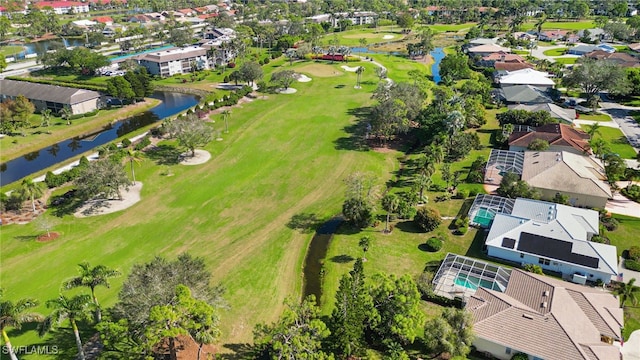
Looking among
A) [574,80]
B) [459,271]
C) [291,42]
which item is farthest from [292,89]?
[459,271]

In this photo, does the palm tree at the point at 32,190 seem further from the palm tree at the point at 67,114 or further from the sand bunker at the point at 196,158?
the palm tree at the point at 67,114

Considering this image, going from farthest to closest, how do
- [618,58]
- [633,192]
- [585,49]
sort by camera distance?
[585,49]
[618,58]
[633,192]

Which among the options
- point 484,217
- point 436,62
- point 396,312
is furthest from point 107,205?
point 436,62

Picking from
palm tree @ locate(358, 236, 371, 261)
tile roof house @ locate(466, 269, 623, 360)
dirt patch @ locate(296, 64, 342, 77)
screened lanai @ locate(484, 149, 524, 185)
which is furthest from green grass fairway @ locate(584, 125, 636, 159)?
dirt patch @ locate(296, 64, 342, 77)

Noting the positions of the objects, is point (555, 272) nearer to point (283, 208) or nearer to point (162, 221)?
point (283, 208)

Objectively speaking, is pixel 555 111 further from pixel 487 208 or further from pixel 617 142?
pixel 487 208

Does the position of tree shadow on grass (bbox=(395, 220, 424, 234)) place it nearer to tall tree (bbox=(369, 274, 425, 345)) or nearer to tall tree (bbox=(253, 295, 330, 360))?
tall tree (bbox=(369, 274, 425, 345))

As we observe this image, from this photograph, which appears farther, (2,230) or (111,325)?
(2,230)
